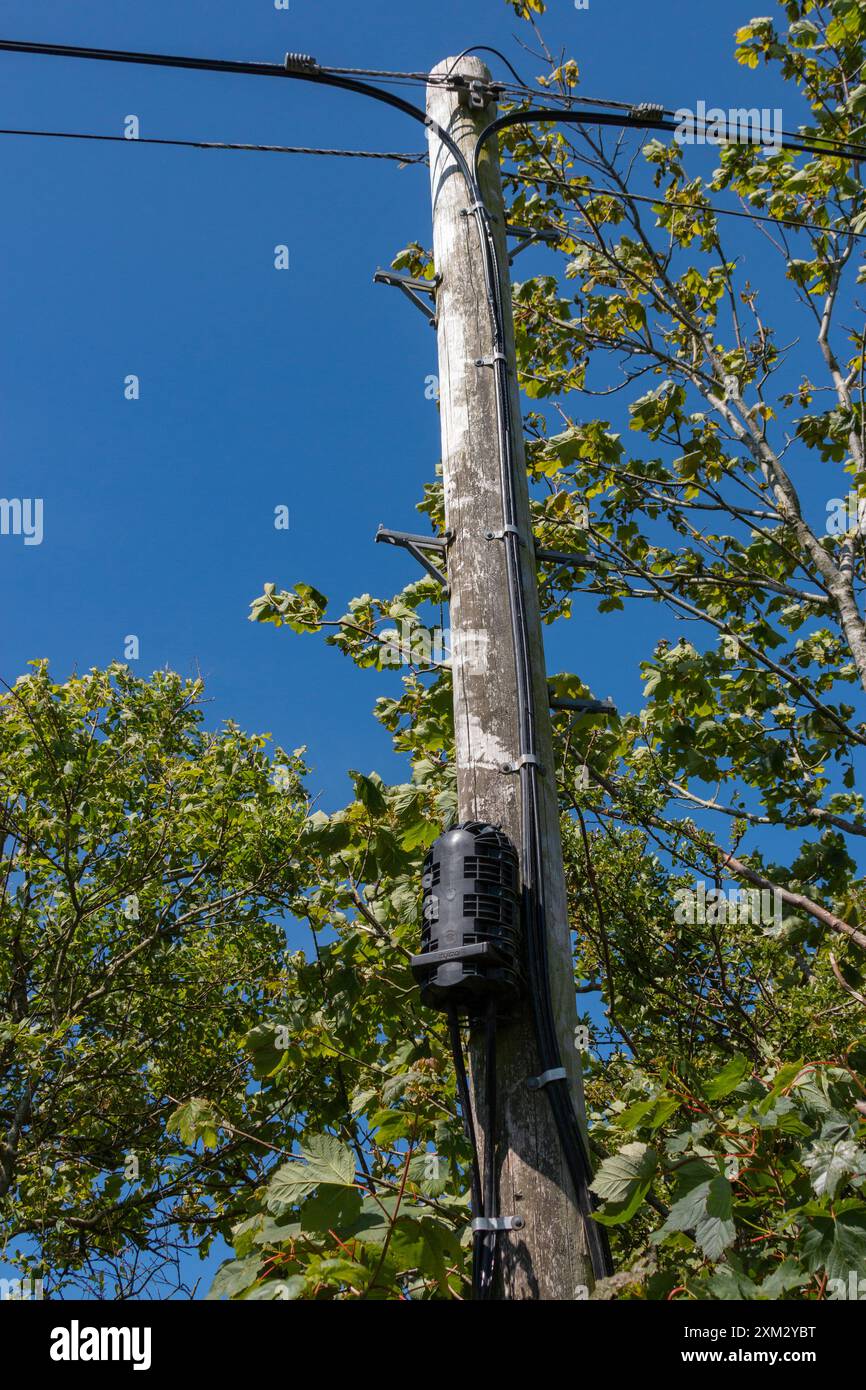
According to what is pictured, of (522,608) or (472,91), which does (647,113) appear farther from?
(522,608)

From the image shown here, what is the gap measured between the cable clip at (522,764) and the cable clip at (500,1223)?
45.6 inches

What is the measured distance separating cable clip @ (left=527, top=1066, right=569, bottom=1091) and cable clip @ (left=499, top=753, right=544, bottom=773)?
825 mm

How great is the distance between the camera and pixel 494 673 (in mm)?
3271

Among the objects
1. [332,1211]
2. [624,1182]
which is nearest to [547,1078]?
[624,1182]

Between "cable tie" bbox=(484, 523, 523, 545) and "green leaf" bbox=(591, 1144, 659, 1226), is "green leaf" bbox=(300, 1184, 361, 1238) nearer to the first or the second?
"green leaf" bbox=(591, 1144, 659, 1226)

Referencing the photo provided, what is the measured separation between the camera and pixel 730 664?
780 centimetres

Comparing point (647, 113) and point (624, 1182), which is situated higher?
point (647, 113)

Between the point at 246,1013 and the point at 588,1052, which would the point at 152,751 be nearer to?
the point at 246,1013

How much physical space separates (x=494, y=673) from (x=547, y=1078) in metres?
1.18

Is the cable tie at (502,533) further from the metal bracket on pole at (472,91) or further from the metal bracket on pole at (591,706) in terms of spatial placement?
the metal bracket on pole at (472,91)

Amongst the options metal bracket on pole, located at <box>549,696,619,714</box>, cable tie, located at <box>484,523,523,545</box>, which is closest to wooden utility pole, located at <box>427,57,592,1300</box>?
cable tie, located at <box>484,523,523,545</box>

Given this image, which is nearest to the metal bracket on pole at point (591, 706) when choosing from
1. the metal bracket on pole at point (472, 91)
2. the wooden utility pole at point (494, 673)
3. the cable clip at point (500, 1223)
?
the wooden utility pole at point (494, 673)

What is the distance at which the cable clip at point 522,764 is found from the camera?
308cm
